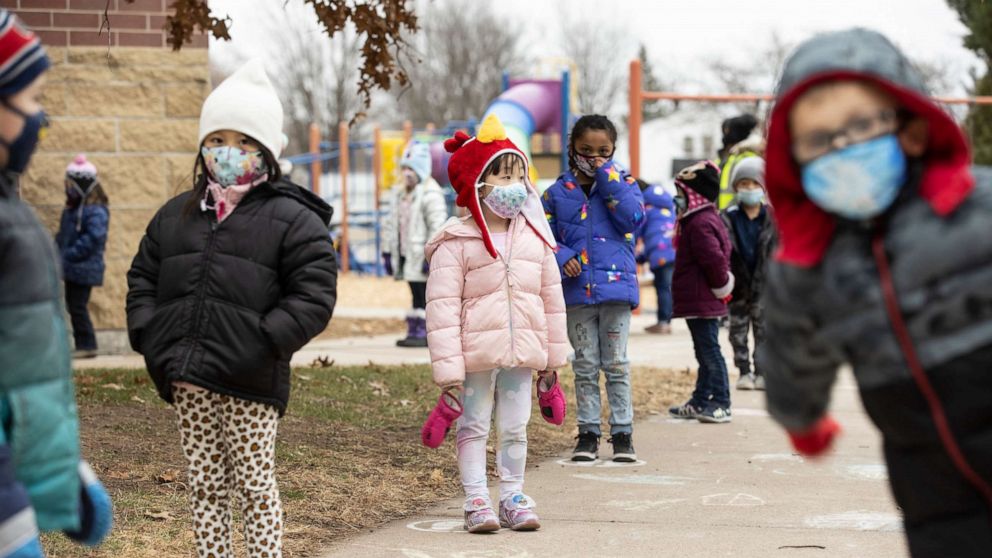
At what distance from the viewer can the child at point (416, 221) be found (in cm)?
1305

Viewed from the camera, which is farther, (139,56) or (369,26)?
(139,56)

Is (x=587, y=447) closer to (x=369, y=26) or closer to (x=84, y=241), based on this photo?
(x=369, y=26)

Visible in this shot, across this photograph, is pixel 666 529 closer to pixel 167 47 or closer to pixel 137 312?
pixel 137 312

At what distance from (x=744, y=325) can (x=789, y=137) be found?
770cm

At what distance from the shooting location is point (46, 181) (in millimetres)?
12023

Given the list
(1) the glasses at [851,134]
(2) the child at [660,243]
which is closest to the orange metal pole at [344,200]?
(2) the child at [660,243]

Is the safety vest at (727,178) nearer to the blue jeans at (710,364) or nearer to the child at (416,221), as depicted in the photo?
the child at (416,221)

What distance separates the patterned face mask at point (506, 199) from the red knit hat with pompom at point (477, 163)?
6 centimetres

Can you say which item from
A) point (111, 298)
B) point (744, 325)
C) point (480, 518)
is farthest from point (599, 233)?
point (111, 298)

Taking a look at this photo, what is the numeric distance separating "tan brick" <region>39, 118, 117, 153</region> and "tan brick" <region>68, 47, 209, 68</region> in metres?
0.51

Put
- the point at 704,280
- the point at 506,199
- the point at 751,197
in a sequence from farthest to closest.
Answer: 1. the point at 751,197
2. the point at 704,280
3. the point at 506,199

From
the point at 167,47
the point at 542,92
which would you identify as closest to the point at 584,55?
the point at 542,92

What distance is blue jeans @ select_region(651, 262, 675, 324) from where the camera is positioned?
48.2 ft

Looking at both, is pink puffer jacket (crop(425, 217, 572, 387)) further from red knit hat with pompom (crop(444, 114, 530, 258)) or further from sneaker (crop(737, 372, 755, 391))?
sneaker (crop(737, 372, 755, 391))
